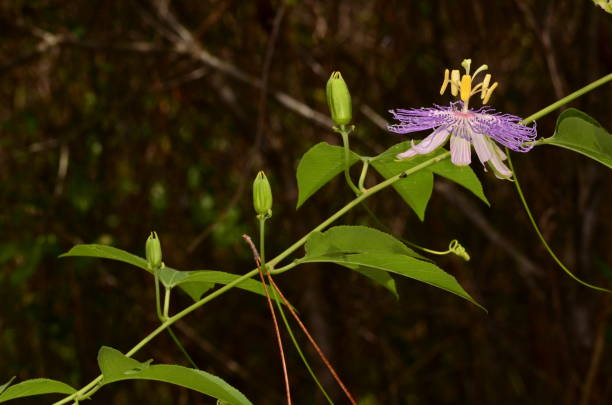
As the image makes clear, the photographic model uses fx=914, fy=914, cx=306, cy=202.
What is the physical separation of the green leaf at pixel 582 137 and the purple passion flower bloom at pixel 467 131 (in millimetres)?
30

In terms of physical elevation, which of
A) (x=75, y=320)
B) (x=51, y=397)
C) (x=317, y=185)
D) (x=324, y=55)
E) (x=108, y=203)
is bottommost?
(x=51, y=397)

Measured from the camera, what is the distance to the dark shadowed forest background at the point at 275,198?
71.1 inches

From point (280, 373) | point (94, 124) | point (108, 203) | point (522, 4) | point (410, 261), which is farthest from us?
point (280, 373)

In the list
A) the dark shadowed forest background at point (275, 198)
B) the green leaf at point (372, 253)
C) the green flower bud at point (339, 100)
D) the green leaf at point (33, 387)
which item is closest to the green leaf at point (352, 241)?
the green leaf at point (372, 253)

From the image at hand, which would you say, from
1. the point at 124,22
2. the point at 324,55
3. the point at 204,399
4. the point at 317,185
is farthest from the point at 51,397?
the point at 317,185

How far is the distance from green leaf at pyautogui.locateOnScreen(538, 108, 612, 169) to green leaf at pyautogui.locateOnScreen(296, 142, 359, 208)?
0.17 meters

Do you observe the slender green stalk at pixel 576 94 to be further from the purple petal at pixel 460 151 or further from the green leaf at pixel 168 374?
the green leaf at pixel 168 374

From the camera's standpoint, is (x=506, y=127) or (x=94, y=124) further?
(x=94, y=124)

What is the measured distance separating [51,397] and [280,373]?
66 cm

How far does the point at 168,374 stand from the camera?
2.12 feet

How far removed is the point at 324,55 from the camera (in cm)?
200

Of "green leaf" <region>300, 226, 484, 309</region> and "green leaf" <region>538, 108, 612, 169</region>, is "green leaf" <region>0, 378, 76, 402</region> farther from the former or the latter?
"green leaf" <region>538, 108, 612, 169</region>

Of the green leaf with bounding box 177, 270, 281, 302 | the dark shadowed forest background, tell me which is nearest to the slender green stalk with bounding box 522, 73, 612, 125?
the green leaf with bounding box 177, 270, 281, 302

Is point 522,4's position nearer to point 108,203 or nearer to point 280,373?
point 108,203
